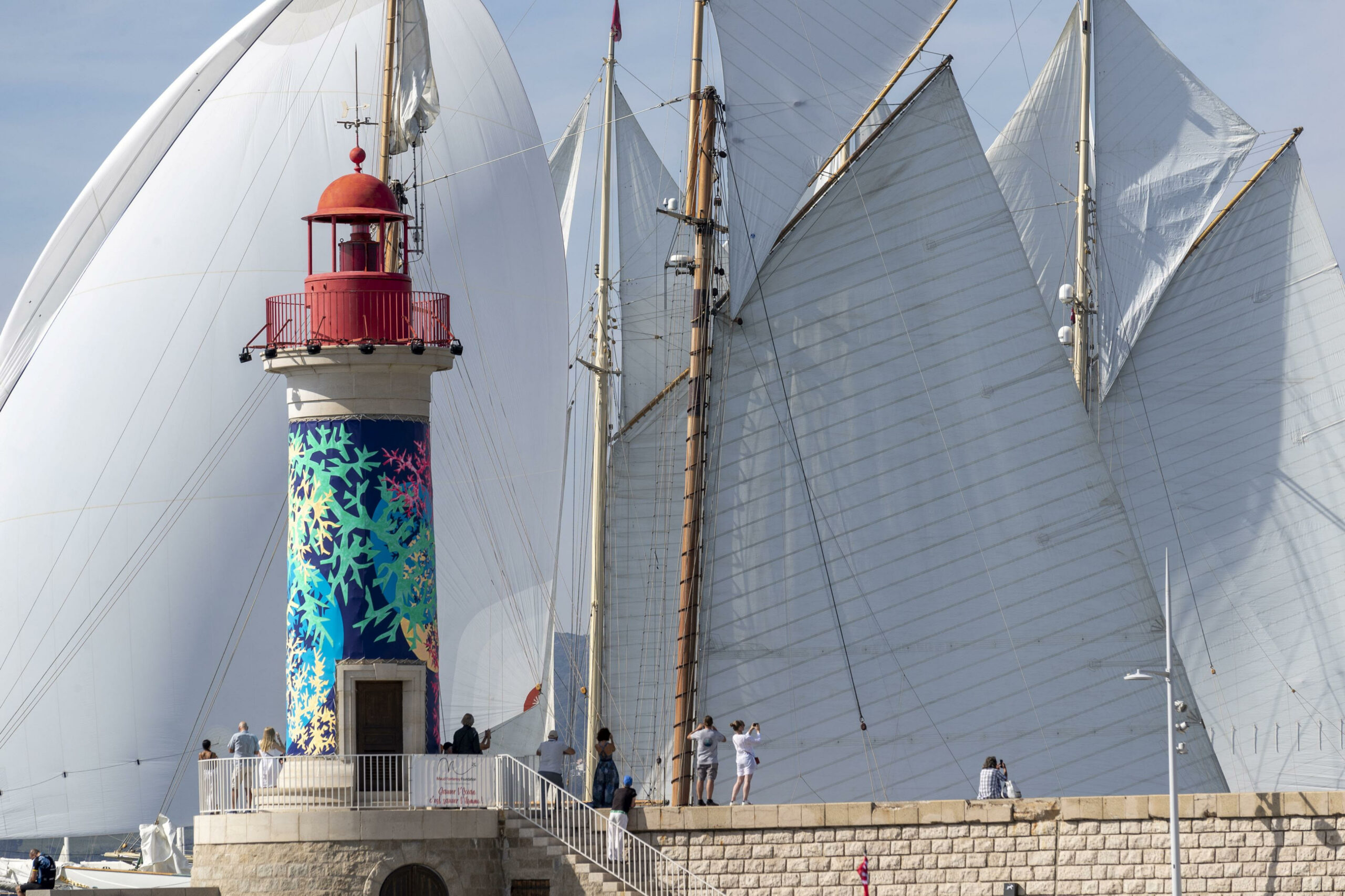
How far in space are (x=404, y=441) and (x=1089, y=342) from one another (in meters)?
23.8

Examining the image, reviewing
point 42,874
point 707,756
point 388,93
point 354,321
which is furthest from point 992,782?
point 388,93

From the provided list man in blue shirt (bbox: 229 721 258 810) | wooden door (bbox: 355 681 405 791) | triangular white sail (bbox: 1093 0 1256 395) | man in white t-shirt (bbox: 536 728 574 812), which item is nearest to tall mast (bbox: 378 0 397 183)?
wooden door (bbox: 355 681 405 791)

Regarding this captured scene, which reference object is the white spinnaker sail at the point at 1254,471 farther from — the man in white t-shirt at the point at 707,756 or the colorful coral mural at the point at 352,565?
the colorful coral mural at the point at 352,565

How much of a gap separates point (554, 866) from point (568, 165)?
1304 inches

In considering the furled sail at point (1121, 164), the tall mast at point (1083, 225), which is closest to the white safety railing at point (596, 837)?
the tall mast at point (1083, 225)

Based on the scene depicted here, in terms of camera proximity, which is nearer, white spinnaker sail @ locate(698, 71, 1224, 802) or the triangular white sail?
white spinnaker sail @ locate(698, 71, 1224, 802)

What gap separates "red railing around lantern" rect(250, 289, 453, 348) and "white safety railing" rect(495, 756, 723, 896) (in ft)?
18.2

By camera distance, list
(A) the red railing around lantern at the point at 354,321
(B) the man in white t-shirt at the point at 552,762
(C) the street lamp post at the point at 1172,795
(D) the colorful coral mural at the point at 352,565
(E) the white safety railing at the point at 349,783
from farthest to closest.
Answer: (B) the man in white t-shirt at the point at 552,762, (A) the red railing around lantern at the point at 354,321, (D) the colorful coral mural at the point at 352,565, (E) the white safety railing at the point at 349,783, (C) the street lamp post at the point at 1172,795

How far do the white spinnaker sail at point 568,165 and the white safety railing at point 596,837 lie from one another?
30.4m

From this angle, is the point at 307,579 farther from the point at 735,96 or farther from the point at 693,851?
the point at 735,96

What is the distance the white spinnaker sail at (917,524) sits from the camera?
127 ft

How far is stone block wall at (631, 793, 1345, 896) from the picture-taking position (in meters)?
28.7

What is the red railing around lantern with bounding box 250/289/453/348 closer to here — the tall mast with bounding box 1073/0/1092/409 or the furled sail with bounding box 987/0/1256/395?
the tall mast with bounding box 1073/0/1092/409

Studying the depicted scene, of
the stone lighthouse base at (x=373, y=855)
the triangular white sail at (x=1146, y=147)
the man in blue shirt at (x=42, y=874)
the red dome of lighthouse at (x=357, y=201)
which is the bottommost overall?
the man in blue shirt at (x=42, y=874)
